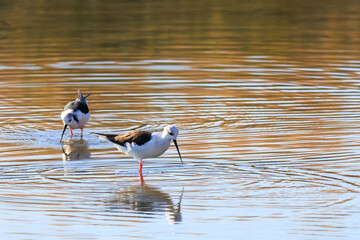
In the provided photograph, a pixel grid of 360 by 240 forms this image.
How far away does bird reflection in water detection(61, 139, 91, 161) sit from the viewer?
1283 cm

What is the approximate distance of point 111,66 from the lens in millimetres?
22750

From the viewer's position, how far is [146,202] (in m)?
10.2

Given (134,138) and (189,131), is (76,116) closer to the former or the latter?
(189,131)

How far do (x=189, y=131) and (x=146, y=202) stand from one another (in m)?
4.37

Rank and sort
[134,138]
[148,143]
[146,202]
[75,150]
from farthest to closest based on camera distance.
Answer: [75,150]
[134,138]
[148,143]
[146,202]

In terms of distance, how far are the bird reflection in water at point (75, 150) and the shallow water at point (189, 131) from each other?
69mm

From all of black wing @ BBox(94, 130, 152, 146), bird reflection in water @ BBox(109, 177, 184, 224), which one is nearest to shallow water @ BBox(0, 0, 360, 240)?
bird reflection in water @ BBox(109, 177, 184, 224)

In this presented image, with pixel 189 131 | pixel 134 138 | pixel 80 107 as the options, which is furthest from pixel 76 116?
pixel 134 138

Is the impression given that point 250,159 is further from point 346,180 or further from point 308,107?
point 308,107

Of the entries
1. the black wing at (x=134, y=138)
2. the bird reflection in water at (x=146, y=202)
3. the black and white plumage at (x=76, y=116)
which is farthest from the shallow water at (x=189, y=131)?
the black wing at (x=134, y=138)

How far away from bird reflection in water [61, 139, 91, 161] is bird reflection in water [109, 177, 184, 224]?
2.25 metres

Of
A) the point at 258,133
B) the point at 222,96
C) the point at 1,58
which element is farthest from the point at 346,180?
the point at 1,58

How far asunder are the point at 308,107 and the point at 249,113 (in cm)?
131

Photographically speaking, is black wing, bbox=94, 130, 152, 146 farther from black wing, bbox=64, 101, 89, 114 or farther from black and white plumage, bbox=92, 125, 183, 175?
black wing, bbox=64, 101, 89, 114
